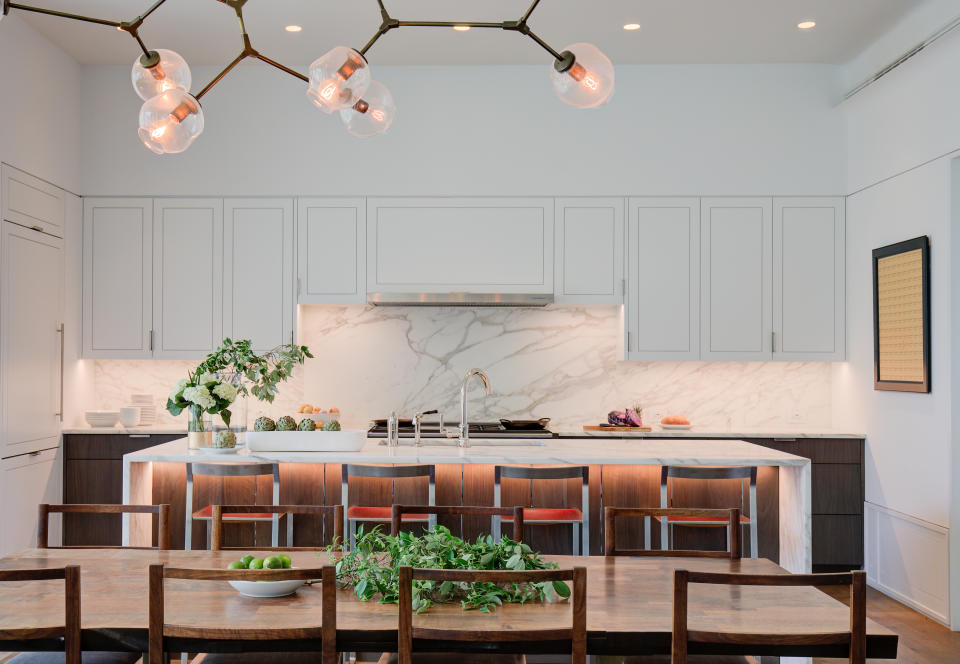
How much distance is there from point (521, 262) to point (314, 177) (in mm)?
1566

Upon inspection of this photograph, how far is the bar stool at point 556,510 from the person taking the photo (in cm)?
349

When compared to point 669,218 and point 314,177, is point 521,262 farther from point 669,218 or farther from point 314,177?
point 314,177

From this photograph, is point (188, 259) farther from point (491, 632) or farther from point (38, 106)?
point (491, 632)

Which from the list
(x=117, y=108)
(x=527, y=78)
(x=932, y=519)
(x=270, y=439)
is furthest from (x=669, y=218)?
(x=117, y=108)

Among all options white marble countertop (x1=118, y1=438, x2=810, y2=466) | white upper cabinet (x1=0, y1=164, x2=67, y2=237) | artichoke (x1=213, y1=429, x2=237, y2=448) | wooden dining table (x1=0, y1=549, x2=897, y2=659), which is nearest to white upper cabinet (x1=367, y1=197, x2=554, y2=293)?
white marble countertop (x1=118, y1=438, x2=810, y2=466)

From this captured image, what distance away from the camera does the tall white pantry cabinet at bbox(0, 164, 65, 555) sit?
180 inches

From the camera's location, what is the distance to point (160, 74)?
2.59 metres

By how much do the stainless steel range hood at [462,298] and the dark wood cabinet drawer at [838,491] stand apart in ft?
6.84

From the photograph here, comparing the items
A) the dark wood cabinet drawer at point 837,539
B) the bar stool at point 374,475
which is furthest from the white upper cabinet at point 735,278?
the bar stool at point 374,475

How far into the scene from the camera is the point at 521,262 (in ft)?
18.1

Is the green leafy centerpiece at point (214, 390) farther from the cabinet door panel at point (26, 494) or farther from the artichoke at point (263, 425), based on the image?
the cabinet door panel at point (26, 494)

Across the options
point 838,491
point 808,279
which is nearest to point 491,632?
point 838,491

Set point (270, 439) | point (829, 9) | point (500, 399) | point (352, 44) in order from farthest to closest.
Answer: point (500, 399) → point (352, 44) → point (829, 9) → point (270, 439)

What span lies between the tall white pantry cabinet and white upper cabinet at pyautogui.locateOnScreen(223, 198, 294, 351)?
1068 millimetres
